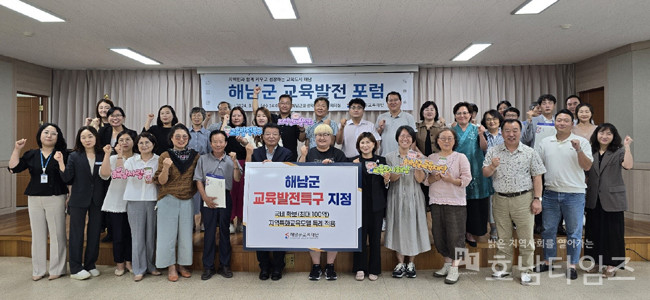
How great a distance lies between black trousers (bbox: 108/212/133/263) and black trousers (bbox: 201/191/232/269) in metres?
0.74

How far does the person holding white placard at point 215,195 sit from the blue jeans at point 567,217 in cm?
277

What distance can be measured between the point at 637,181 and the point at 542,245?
3119mm

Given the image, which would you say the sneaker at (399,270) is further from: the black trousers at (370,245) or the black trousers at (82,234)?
the black trousers at (82,234)

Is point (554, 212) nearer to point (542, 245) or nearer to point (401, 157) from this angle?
point (542, 245)

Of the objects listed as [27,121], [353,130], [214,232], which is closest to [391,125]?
[353,130]

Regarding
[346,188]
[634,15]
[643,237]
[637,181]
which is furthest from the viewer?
[637,181]

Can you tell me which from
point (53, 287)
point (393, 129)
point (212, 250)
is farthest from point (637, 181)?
point (53, 287)

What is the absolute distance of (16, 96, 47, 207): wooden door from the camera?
6.95 meters

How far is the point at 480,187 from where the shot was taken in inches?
144

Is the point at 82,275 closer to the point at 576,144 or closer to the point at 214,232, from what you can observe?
the point at 214,232

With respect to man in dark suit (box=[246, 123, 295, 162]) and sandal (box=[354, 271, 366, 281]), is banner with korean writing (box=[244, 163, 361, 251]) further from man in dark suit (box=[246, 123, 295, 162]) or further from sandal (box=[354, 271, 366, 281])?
sandal (box=[354, 271, 366, 281])

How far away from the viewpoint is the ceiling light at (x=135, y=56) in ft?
19.4

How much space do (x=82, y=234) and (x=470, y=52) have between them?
574cm

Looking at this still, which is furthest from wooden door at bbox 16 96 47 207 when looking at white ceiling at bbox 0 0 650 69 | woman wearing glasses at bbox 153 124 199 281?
woman wearing glasses at bbox 153 124 199 281
